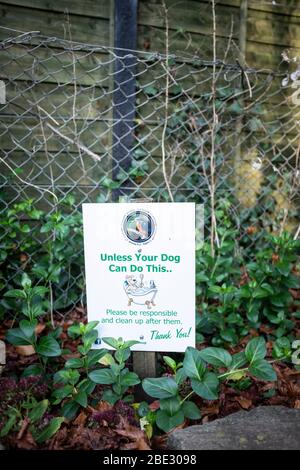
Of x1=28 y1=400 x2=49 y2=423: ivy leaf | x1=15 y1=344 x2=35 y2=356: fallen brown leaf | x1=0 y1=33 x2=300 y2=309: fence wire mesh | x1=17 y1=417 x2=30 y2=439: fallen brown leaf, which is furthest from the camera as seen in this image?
x1=0 y1=33 x2=300 y2=309: fence wire mesh

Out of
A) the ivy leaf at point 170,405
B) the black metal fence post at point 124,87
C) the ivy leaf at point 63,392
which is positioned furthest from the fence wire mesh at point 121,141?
the ivy leaf at point 170,405

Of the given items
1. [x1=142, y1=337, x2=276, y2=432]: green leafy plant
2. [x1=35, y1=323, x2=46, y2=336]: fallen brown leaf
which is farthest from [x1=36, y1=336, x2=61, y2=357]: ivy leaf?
[x1=35, y1=323, x2=46, y2=336]: fallen brown leaf

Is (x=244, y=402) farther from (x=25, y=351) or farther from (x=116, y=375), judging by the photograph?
(x=25, y=351)

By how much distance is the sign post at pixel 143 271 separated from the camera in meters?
1.84

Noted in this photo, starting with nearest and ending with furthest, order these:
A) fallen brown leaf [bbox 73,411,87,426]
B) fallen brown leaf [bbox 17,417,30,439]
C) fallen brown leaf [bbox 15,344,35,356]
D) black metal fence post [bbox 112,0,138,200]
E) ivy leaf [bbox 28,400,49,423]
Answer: fallen brown leaf [bbox 17,417,30,439] < ivy leaf [bbox 28,400,49,423] < fallen brown leaf [bbox 73,411,87,426] < fallen brown leaf [bbox 15,344,35,356] < black metal fence post [bbox 112,0,138,200]

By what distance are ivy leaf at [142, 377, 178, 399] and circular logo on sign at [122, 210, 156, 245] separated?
541 millimetres

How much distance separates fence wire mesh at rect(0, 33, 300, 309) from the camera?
2801mm

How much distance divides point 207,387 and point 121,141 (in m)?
2.04

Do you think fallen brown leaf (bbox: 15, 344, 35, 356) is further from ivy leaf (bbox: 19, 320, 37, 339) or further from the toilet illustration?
the toilet illustration

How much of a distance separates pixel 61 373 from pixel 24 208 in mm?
1172

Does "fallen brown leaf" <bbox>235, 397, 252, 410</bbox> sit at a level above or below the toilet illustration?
below

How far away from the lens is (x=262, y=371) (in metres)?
1.72

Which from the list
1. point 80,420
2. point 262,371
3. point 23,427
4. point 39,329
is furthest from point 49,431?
point 39,329

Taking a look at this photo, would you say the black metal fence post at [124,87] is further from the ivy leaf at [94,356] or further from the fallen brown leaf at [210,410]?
the fallen brown leaf at [210,410]
